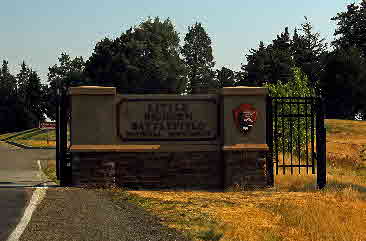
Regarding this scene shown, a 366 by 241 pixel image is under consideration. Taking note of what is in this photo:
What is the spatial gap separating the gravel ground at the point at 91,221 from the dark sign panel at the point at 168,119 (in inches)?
134

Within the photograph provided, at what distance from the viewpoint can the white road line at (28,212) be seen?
986 centimetres

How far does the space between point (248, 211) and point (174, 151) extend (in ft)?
16.7

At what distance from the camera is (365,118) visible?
300 feet

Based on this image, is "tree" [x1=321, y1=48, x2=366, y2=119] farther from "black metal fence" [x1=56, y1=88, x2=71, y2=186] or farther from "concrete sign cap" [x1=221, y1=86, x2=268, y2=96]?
"black metal fence" [x1=56, y1=88, x2=71, y2=186]

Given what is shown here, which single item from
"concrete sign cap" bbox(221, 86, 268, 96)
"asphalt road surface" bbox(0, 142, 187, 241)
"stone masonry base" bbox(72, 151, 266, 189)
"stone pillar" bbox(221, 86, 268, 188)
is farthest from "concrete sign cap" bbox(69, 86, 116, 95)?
"stone pillar" bbox(221, 86, 268, 188)

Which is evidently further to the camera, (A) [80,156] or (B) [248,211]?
(A) [80,156]

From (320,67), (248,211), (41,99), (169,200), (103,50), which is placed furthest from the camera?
(41,99)

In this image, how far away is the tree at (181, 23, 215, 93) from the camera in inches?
4779

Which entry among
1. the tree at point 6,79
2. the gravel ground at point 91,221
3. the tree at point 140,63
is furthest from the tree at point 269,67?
the gravel ground at point 91,221

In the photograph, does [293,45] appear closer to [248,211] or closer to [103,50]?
[103,50]

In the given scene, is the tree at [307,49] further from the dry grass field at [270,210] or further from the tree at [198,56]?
the dry grass field at [270,210]

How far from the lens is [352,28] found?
10762 centimetres

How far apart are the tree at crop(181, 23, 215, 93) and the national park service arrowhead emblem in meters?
99.8

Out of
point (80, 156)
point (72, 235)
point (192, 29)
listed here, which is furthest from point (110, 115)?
point (192, 29)
